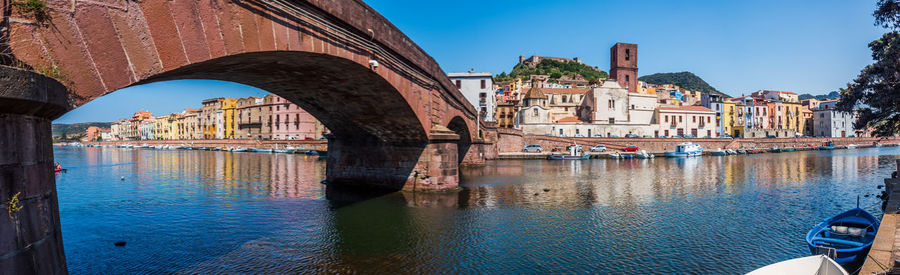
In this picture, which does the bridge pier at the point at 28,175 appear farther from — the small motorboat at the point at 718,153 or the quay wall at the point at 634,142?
the small motorboat at the point at 718,153

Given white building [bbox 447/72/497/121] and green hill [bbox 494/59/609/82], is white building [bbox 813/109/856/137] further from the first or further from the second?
white building [bbox 447/72/497/121]

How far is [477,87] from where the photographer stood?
193 ft

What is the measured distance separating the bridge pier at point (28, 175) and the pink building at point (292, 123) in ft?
236

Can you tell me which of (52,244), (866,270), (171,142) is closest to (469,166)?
(866,270)

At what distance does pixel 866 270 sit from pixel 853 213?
6100 millimetres

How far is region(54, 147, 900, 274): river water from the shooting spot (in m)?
10.1

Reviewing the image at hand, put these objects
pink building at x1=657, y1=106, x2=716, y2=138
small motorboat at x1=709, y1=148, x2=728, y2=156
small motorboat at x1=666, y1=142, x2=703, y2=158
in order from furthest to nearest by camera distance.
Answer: pink building at x1=657, y1=106, x2=716, y2=138, small motorboat at x1=709, y1=148, x2=728, y2=156, small motorboat at x1=666, y1=142, x2=703, y2=158

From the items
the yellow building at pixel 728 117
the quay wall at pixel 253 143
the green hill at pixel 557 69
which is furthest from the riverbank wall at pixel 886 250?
the green hill at pixel 557 69

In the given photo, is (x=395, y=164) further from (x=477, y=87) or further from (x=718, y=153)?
(x=718, y=153)

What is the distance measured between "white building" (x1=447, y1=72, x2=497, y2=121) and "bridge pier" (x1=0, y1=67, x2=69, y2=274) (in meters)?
54.7

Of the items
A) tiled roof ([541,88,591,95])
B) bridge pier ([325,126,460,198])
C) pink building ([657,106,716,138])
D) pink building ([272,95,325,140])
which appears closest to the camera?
bridge pier ([325,126,460,198])

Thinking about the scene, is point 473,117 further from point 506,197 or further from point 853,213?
point 853,213

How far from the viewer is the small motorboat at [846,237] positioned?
8.86 m

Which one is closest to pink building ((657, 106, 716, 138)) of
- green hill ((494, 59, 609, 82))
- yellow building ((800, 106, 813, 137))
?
yellow building ((800, 106, 813, 137))
